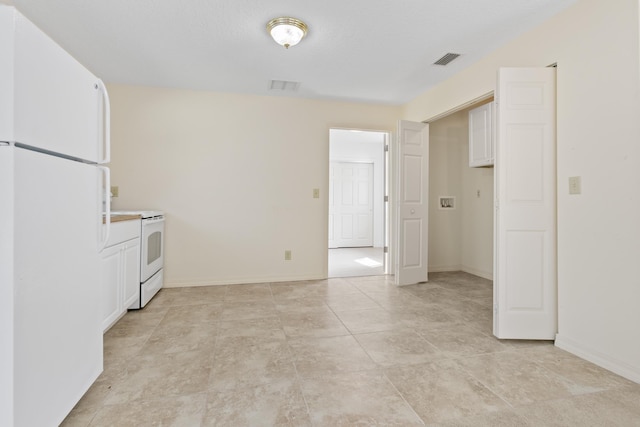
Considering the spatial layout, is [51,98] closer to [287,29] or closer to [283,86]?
[287,29]

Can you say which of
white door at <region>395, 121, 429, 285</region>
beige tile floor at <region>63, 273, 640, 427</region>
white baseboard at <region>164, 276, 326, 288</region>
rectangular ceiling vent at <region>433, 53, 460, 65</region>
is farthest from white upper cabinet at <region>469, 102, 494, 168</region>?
white baseboard at <region>164, 276, 326, 288</region>

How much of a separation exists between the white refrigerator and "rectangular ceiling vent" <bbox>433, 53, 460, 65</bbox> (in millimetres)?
2891

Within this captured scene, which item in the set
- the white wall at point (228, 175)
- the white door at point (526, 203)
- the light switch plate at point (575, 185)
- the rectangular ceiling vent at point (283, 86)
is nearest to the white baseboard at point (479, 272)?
the white door at point (526, 203)

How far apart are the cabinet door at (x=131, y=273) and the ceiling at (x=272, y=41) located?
1.79m

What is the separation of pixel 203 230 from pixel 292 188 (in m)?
1.27

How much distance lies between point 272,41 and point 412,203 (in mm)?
2549

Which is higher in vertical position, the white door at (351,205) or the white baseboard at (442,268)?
the white door at (351,205)

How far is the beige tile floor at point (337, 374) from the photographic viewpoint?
1.48 metres

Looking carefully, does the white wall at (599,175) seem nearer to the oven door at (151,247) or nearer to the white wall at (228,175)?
the white wall at (228,175)

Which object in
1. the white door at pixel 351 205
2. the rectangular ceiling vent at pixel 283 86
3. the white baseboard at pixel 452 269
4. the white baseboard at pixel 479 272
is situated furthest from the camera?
the white door at pixel 351 205

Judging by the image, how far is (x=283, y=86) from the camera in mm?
3674

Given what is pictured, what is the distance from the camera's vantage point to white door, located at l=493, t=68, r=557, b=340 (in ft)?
7.54

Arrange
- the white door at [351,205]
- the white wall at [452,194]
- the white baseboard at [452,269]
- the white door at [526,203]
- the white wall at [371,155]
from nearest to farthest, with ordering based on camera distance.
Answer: the white door at [526,203] < the white baseboard at [452,269] < the white wall at [452,194] < the white wall at [371,155] < the white door at [351,205]

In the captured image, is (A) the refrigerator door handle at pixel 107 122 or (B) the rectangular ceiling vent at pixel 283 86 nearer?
(A) the refrigerator door handle at pixel 107 122
